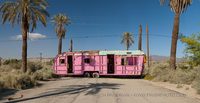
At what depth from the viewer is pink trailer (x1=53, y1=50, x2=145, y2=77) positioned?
3988 cm

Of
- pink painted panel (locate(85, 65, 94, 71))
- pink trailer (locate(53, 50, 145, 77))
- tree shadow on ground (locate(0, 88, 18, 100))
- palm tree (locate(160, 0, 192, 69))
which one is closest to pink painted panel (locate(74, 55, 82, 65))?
pink trailer (locate(53, 50, 145, 77))

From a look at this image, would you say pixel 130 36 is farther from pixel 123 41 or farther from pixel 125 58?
Result: pixel 125 58

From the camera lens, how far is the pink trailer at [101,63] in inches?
1570

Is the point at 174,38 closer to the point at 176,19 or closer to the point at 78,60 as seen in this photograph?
the point at 176,19

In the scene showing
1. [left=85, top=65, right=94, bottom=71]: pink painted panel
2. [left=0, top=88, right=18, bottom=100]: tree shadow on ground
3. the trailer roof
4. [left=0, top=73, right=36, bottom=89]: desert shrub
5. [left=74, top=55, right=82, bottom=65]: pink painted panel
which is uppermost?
the trailer roof

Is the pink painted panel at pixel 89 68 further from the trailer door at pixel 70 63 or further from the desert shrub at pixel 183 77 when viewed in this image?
the desert shrub at pixel 183 77

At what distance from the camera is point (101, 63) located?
134 feet

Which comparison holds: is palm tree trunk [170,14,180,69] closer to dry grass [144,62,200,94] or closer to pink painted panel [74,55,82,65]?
dry grass [144,62,200,94]

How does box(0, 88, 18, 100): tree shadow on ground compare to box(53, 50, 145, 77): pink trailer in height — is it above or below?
below

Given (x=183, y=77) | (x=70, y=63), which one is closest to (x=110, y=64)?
(x=70, y=63)

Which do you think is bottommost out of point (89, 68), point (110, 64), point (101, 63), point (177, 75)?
point (177, 75)

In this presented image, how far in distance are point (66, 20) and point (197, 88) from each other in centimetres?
5099

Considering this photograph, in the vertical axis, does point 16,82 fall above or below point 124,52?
below

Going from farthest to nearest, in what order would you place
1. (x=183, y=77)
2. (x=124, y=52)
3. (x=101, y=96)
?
(x=124, y=52), (x=183, y=77), (x=101, y=96)
